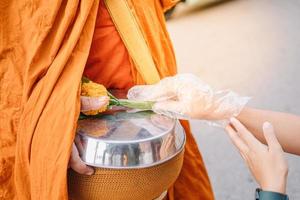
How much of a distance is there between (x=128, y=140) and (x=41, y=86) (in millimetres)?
235

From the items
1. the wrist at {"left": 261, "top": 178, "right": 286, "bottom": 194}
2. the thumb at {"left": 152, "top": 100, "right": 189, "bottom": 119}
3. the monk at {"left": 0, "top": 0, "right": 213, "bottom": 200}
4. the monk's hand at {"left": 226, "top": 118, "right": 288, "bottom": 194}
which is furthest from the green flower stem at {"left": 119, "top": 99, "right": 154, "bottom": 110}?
the wrist at {"left": 261, "top": 178, "right": 286, "bottom": 194}

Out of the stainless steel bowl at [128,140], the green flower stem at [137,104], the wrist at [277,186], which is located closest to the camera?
the wrist at [277,186]

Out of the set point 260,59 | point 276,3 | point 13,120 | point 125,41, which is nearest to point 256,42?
point 260,59

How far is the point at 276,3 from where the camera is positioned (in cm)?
483

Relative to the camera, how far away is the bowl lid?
2.99 feet

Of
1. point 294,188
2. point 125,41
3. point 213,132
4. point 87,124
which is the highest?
point 125,41

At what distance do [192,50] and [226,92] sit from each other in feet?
8.08

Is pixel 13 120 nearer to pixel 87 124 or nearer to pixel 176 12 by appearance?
pixel 87 124

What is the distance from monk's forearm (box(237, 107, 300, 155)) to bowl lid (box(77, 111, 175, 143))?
0.61 feet

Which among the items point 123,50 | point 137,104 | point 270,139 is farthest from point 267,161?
point 123,50

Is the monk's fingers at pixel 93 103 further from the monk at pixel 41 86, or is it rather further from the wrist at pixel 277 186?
the wrist at pixel 277 186

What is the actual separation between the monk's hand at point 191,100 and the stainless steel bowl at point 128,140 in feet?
0.12

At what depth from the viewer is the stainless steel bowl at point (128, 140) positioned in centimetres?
88

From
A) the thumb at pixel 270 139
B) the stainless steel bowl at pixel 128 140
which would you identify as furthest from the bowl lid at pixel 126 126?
the thumb at pixel 270 139
